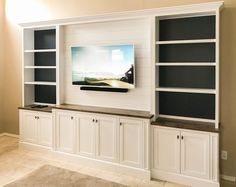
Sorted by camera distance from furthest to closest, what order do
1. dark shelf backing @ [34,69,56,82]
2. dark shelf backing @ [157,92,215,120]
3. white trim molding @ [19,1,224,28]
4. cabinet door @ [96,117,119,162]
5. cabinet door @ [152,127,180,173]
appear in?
dark shelf backing @ [34,69,56,82] < cabinet door @ [96,117,119,162] < dark shelf backing @ [157,92,215,120] < cabinet door @ [152,127,180,173] < white trim molding @ [19,1,224,28]

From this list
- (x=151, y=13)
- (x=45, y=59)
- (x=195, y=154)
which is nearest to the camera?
(x=195, y=154)

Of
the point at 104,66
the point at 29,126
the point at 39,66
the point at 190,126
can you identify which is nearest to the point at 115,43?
the point at 104,66

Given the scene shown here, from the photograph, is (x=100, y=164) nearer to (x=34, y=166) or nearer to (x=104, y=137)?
(x=104, y=137)

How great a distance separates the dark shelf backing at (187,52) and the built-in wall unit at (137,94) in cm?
1

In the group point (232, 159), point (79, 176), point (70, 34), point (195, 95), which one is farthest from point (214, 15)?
point (79, 176)

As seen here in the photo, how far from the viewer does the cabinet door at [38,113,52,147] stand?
4168 mm

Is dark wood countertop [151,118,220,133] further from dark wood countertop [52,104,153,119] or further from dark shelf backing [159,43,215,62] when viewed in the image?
dark shelf backing [159,43,215,62]

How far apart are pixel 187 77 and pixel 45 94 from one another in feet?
9.19

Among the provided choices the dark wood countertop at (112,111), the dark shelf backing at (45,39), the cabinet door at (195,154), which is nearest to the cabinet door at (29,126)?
the dark wood countertop at (112,111)

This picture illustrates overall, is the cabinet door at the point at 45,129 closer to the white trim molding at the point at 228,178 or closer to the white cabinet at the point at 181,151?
the white cabinet at the point at 181,151

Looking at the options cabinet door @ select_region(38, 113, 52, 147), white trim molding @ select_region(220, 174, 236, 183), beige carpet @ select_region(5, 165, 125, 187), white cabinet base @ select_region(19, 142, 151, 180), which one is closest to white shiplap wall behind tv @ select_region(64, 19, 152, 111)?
cabinet door @ select_region(38, 113, 52, 147)

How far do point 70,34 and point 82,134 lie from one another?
182cm

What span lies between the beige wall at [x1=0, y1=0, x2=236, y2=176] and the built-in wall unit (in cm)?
17

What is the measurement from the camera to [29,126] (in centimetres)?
438
